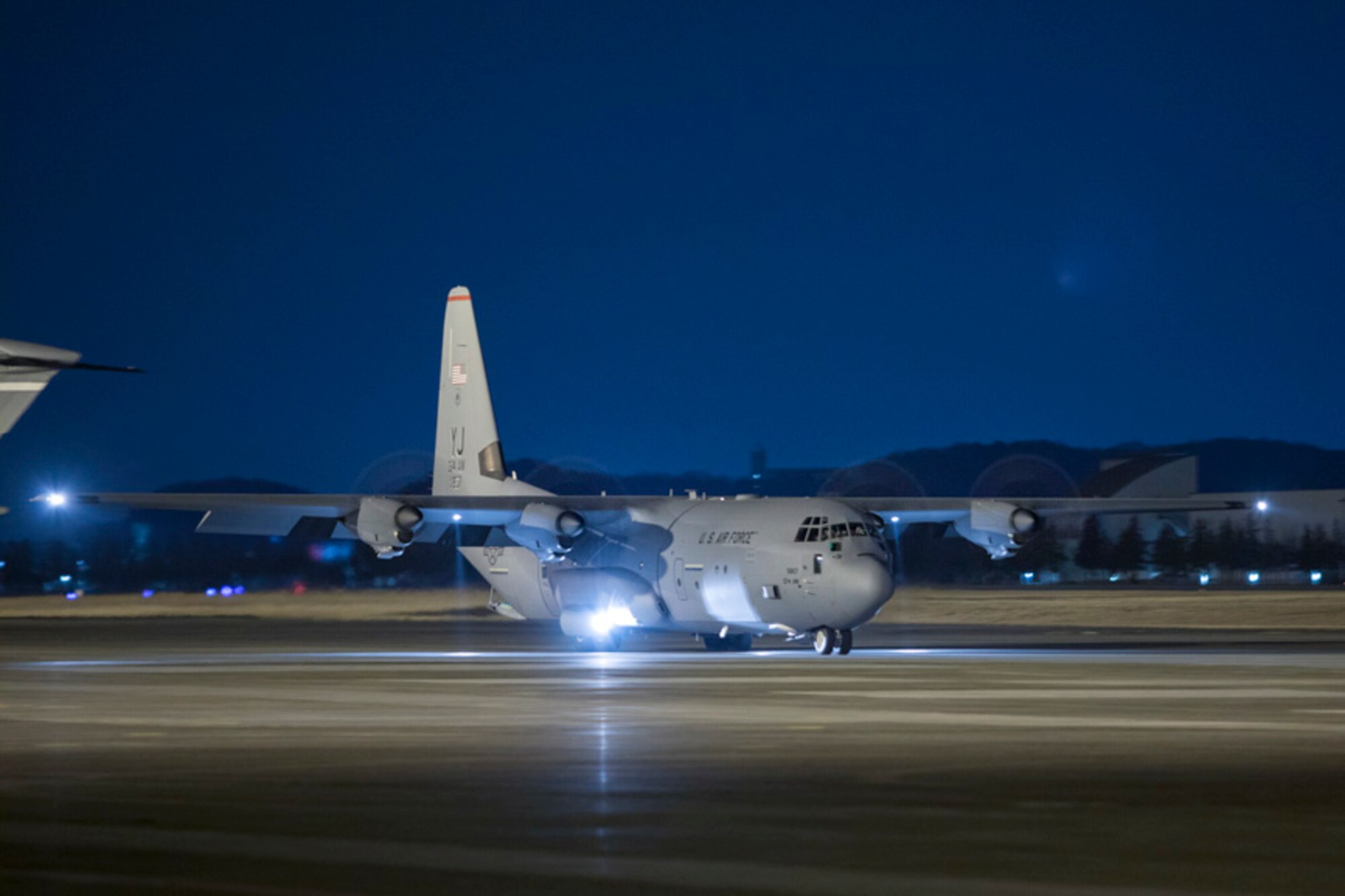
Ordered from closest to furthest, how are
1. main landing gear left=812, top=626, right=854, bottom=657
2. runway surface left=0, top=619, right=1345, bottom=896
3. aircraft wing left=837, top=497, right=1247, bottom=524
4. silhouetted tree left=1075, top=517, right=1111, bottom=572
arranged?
runway surface left=0, top=619, right=1345, bottom=896, main landing gear left=812, top=626, right=854, bottom=657, aircraft wing left=837, top=497, right=1247, bottom=524, silhouetted tree left=1075, top=517, right=1111, bottom=572

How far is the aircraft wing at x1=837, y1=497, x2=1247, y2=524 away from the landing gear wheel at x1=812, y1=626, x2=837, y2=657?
4.86m

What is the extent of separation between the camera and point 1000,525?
45.7 m

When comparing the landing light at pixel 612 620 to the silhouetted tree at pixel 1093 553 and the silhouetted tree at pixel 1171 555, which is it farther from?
the silhouetted tree at pixel 1093 553

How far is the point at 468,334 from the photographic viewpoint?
53.2 metres

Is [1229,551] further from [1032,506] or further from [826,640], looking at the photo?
[826,640]

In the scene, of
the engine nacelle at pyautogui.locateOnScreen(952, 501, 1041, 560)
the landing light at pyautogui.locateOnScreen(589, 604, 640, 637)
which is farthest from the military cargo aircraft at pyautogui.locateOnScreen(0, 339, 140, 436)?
the engine nacelle at pyautogui.locateOnScreen(952, 501, 1041, 560)

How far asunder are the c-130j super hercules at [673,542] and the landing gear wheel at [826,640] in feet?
0.11

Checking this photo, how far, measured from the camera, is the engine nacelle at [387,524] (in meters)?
43.6

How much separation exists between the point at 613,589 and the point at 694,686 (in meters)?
15.9

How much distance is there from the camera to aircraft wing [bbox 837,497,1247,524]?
46.3 m

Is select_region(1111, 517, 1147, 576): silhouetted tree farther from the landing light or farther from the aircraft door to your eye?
the landing light

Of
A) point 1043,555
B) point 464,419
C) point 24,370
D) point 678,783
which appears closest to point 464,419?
point 464,419

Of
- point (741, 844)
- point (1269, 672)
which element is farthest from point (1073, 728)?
point (1269, 672)

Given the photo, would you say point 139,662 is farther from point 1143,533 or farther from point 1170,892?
point 1143,533
